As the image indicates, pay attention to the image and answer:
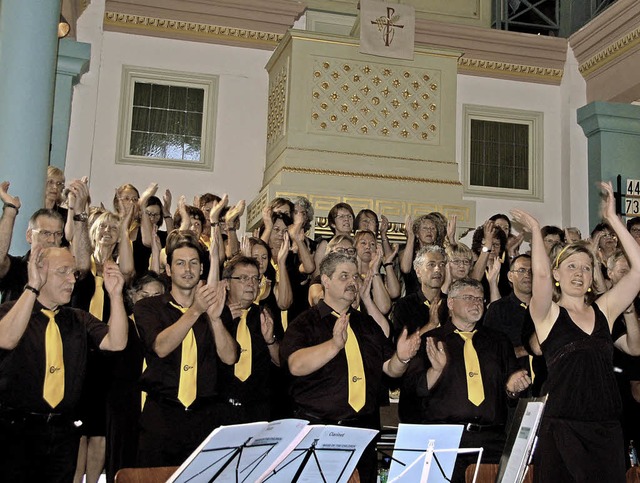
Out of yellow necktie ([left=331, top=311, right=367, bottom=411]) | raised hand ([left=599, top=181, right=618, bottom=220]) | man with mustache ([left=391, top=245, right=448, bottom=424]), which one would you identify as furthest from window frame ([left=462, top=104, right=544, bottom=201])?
yellow necktie ([left=331, top=311, right=367, bottom=411])

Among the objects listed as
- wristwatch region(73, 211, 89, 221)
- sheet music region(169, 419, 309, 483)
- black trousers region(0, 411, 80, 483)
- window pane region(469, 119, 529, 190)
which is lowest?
black trousers region(0, 411, 80, 483)

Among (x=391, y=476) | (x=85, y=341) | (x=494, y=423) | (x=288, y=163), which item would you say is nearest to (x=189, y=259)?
(x=85, y=341)

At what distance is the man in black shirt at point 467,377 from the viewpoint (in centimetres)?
484

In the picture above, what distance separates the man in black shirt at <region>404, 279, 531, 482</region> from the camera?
15.9 ft

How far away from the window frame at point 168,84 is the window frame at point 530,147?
3.12 m

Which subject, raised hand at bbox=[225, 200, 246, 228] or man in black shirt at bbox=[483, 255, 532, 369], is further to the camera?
raised hand at bbox=[225, 200, 246, 228]

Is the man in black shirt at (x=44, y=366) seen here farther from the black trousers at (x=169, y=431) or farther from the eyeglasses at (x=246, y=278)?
the eyeglasses at (x=246, y=278)

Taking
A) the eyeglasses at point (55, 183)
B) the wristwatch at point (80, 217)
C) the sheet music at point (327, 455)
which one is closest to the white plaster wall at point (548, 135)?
the eyeglasses at point (55, 183)

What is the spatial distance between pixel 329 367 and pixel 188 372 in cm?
78

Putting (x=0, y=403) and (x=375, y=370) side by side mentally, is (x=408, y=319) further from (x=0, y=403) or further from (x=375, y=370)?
(x=0, y=403)

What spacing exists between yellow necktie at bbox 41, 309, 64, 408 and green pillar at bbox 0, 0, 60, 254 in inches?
73.2

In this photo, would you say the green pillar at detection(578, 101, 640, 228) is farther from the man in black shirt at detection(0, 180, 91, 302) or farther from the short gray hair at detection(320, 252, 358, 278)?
the man in black shirt at detection(0, 180, 91, 302)

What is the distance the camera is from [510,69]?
11.1 metres

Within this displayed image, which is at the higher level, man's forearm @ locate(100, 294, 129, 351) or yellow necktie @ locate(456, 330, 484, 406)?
man's forearm @ locate(100, 294, 129, 351)
